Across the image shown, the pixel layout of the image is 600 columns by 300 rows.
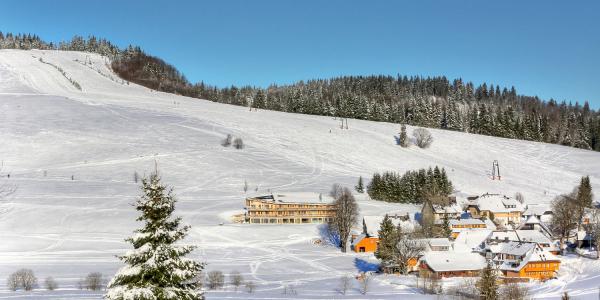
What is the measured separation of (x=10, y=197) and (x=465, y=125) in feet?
501

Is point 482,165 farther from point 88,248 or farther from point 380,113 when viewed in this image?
point 88,248

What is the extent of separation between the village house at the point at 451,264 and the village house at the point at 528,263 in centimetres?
283

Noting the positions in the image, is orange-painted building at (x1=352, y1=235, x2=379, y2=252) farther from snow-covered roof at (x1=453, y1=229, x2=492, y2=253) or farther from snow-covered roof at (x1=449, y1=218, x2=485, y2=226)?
snow-covered roof at (x1=449, y1=218, x2=485, y2=226)

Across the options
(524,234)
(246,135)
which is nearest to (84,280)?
(524,234)

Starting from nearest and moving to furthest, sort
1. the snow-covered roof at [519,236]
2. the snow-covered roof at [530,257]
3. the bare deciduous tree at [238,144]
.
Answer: the snow-covered roof at [530,257], the snow-covered roof at [519,236], the bare deciduous tree at [238,144]

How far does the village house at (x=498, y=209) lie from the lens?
102500 mm

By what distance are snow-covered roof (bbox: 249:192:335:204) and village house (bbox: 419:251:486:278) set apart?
36051mm

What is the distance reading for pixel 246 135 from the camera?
146 m

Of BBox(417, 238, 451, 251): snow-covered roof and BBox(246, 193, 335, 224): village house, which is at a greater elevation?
BBox(246, 193, 335, 224): village house

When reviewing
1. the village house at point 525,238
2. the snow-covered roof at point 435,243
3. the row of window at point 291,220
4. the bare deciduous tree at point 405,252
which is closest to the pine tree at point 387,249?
the bare deciduous tree at point 405,252

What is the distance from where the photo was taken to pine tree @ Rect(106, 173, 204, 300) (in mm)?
14383

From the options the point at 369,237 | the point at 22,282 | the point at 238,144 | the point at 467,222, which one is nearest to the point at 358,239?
the point at 369,237

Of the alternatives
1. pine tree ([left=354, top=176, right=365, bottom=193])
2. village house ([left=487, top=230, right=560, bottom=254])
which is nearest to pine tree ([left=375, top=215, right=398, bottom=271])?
village house ([left=487, top=230, right=560, bottom=254])

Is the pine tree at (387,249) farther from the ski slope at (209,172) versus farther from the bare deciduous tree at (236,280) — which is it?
the bare deciduous tree at (236,280)
